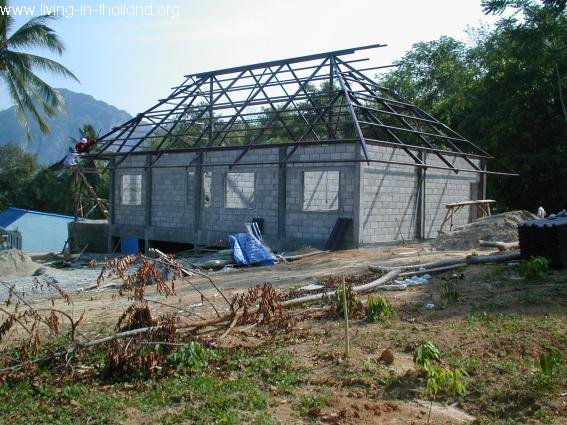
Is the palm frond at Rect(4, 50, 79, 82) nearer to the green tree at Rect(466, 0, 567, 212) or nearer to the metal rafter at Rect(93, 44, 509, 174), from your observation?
the metal rafter at Rect(93, 44, 509, 174)

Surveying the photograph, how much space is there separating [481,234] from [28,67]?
649 inches

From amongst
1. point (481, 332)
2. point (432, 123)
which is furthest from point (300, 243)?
point (481, 332)

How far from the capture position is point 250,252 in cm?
1589

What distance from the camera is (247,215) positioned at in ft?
62.8

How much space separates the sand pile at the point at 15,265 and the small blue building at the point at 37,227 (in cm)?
1457

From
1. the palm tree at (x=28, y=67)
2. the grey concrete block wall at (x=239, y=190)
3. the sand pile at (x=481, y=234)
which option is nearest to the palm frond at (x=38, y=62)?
the palm tree at (x=28, y=67)

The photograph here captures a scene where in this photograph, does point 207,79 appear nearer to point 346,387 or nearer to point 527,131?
point 527,131

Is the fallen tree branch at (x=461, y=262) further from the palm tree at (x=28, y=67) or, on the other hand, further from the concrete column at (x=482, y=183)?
the palm tree at (x=28, y=67)

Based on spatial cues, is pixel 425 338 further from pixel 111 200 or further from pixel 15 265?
pixel 111 200

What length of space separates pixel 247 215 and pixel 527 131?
12.8 meters

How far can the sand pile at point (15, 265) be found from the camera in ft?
55.4

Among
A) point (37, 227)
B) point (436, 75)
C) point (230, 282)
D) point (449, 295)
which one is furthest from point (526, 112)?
point (37, 227)

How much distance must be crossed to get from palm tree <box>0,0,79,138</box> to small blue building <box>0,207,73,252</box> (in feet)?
33.9

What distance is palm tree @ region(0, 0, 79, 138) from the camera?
21.8m
